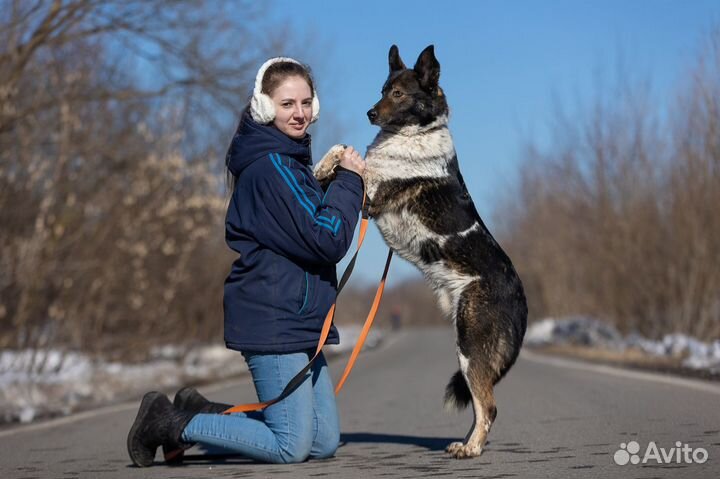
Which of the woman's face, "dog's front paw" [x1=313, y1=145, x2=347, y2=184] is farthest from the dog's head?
the woman's face

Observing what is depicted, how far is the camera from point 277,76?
5426mm

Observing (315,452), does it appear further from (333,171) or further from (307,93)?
(307,93)

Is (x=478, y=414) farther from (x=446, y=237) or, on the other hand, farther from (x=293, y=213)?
(x=293, y=213)

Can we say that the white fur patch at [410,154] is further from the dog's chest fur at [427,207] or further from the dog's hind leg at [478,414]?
the dog's hind leg at [478,414]

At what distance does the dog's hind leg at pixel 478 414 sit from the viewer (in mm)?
5375

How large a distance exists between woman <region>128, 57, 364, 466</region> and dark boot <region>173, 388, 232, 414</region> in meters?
0.20

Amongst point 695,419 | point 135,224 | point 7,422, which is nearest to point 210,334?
point 135,224

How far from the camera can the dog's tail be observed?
5586 millimetres

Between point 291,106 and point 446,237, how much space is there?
3.79ft

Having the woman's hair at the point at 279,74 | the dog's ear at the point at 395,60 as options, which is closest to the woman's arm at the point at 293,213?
the woman's hair at the point at 279,74

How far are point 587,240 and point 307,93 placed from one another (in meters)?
16.4

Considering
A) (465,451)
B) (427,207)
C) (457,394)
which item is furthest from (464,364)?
(427,207)

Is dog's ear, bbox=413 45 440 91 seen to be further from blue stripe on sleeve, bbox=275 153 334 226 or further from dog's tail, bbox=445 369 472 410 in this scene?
dog's tail, bbox=445 369 472 410

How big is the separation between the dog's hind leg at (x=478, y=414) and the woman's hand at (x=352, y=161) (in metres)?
1.26
